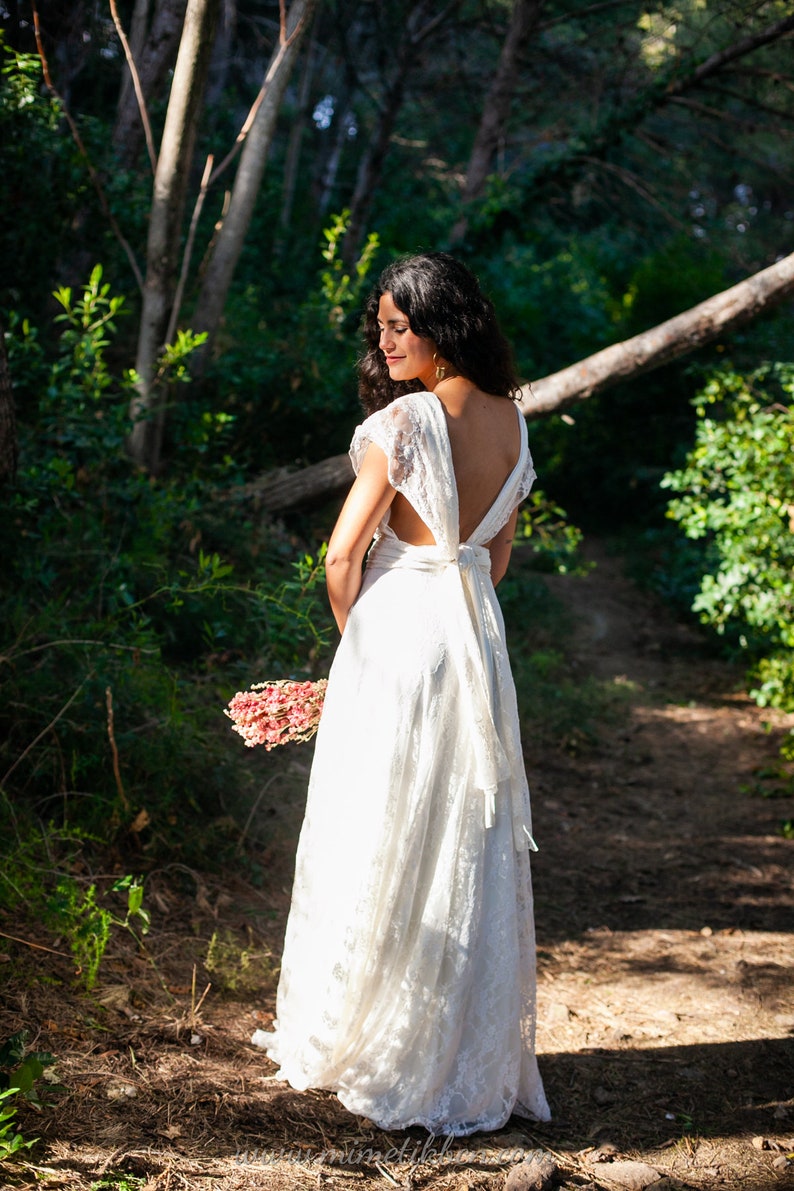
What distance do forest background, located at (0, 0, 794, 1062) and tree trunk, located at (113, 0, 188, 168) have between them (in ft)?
0.07

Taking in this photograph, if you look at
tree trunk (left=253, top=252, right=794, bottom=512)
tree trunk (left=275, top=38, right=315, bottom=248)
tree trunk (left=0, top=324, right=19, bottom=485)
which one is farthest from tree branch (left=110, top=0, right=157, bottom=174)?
tree trunk (left=275, top=38, right=315, bottom=248)

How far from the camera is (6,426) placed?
3.59 meters

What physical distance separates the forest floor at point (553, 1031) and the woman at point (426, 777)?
0.19 m

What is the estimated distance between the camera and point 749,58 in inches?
390

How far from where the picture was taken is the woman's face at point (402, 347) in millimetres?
2479

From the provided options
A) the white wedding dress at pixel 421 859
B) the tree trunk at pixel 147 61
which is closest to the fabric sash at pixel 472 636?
A: the white wedding dress at pixel 421 859

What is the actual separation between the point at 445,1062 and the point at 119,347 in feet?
20.2

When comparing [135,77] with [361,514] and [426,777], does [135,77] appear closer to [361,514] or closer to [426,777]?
[361,514]

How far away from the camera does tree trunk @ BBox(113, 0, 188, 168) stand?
6047 mm

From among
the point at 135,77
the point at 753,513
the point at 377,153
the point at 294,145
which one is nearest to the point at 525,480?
the point at 135,77

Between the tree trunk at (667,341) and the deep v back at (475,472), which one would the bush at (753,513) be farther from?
the deep v back at (475,472)

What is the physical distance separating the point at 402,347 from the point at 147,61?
4.95 metres

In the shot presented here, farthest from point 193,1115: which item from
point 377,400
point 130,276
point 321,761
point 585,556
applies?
point 585,556

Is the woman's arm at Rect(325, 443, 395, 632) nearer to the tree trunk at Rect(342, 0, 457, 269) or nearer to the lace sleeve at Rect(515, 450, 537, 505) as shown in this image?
the lace sleeve at Rect(515, 450, 537, 505)
